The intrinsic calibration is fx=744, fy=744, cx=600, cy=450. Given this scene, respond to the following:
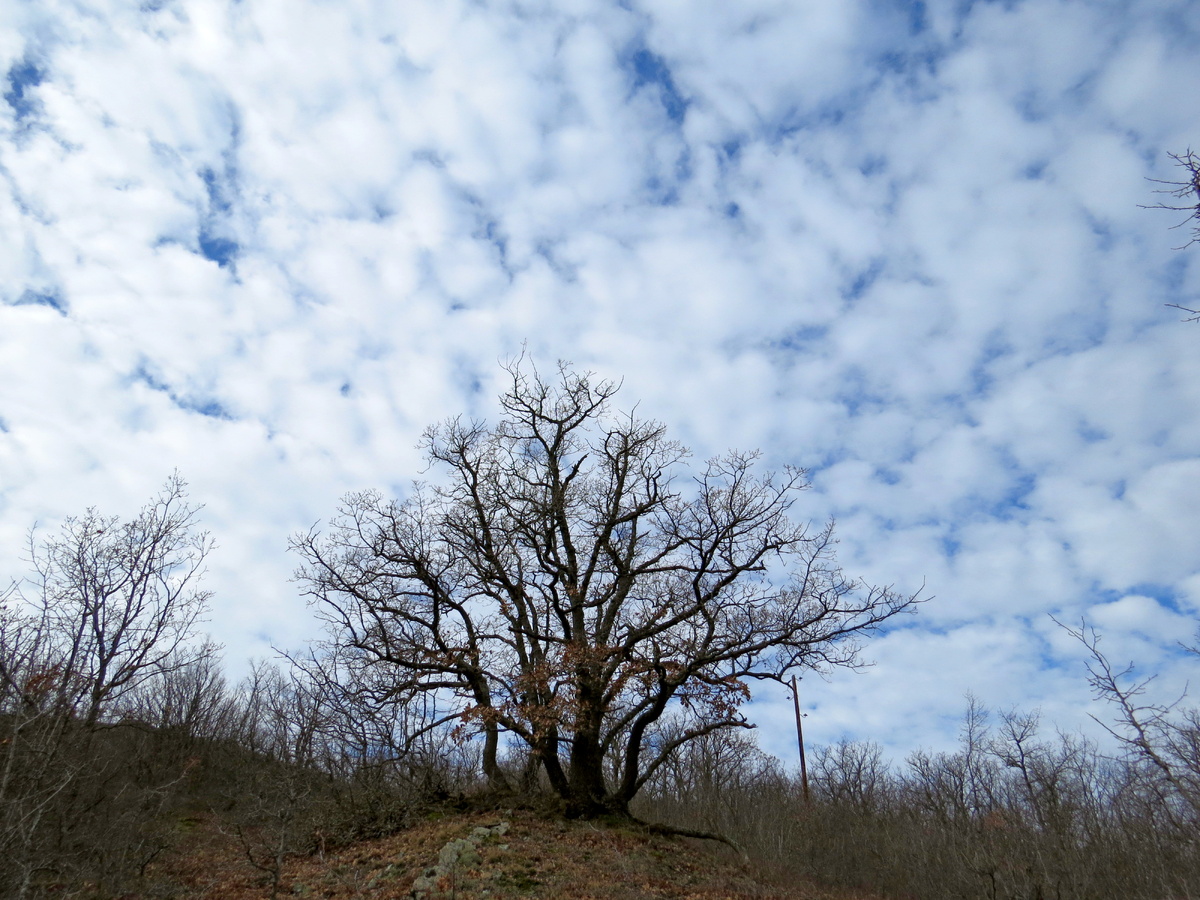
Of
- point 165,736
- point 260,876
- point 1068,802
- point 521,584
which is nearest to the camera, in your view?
point 260,876

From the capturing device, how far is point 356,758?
21000 mm

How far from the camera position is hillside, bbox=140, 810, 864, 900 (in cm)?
1498

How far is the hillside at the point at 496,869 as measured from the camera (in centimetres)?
1498

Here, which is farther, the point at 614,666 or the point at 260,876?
the point at 614,666

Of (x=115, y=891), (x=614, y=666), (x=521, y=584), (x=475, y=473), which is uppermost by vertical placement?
(x=475, y=473)

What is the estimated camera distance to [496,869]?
15703mm

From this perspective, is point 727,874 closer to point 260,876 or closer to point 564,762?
point 564,762

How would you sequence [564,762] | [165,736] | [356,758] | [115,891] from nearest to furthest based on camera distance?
[115,891]
[356,758]
[564,762]
[165,736]

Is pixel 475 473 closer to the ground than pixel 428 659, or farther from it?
farther from it

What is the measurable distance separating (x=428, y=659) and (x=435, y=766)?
3521 mm

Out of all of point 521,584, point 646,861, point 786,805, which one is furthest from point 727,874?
point 786,805

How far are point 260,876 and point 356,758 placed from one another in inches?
158

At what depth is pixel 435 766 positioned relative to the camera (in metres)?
22.2

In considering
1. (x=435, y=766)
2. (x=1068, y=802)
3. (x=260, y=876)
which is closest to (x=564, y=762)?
(x=435, y=766)
